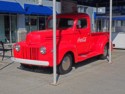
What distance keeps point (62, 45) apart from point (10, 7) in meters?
12.7

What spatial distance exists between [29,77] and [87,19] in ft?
12.7

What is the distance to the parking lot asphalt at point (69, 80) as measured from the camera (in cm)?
750

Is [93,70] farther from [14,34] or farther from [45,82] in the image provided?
[14,34]

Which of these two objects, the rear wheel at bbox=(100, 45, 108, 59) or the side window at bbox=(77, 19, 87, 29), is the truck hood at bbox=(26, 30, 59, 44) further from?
the rear wheel at bbox=(100, 45, 108, 59)

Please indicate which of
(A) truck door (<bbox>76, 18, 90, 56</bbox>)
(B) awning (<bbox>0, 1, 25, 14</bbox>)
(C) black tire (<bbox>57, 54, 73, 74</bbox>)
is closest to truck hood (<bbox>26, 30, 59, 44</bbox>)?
(C) black tire (<bbox>57, 54, 73, 74</bbox>)

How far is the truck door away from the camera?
35.4 ft

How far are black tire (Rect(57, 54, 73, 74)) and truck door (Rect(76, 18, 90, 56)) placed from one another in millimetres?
837

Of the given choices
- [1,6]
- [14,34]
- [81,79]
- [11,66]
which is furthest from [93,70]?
[14,34]

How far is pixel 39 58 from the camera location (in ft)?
30.4

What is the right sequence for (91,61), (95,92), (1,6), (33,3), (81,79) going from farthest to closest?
(33,3)
(1,6)
(91,61)
(81,79)
(95,92)

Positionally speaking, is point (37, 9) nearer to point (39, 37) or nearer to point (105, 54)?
point (105, 54)

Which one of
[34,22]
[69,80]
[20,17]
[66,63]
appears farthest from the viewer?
[34,22]

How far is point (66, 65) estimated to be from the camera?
9.85 metres

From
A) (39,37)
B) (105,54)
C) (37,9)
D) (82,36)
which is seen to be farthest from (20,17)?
(39,37)
